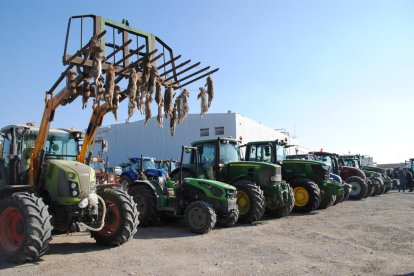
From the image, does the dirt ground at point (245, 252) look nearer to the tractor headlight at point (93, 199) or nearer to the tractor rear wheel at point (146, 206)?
the tractor rear wheel at point (146, 206)

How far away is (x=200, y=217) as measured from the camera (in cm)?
910

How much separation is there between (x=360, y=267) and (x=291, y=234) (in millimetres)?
2862

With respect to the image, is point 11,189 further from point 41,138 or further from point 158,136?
point 158,136

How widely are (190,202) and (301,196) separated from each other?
16.0 feet

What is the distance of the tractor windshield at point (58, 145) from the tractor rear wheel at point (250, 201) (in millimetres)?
4599

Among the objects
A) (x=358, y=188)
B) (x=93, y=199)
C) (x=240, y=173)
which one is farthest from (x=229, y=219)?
(x=358, y=188)

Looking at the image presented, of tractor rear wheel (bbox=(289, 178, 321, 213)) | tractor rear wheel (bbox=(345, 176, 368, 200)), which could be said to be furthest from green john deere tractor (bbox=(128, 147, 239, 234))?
tractor rear wheel (bbox=(345, 176, 368, 200))

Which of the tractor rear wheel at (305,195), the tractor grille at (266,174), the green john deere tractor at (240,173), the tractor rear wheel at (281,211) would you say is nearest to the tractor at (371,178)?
the tractor rear wheel at (305,195)

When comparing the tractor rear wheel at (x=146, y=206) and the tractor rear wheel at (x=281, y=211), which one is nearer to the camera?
the tractor rear wheel at (x=146, y=206)

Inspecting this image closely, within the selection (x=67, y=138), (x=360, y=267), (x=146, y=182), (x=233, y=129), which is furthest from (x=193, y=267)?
(x=233, y=129)

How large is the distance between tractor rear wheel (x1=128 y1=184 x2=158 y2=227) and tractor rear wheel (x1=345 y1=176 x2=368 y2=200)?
39.2 ft

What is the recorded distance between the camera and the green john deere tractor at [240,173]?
1122 cm

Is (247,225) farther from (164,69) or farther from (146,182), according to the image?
(164,69)

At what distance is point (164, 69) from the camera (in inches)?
289
